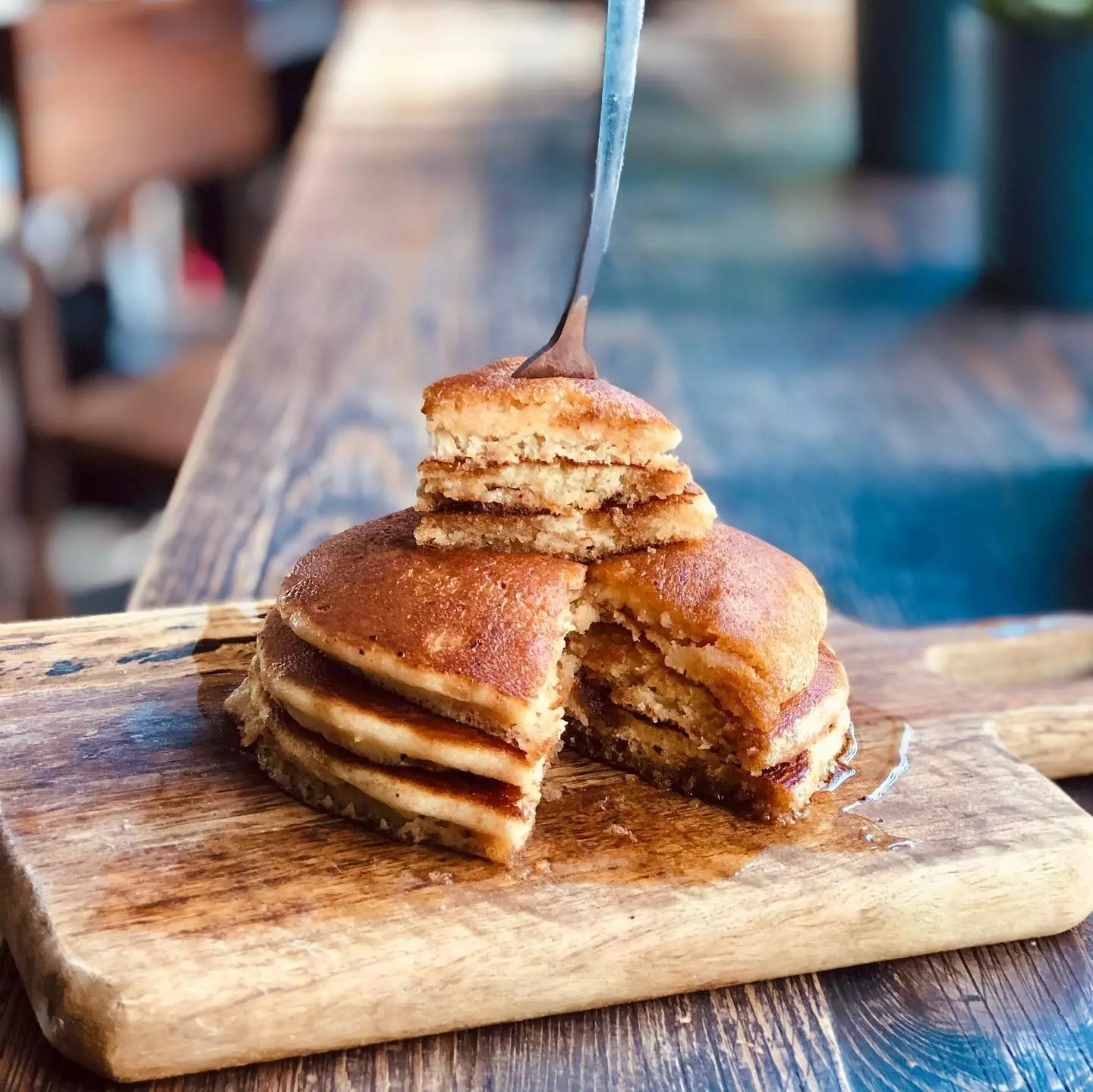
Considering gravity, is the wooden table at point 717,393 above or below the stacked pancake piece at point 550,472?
below

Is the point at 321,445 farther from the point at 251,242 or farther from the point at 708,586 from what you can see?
the point at 251,242

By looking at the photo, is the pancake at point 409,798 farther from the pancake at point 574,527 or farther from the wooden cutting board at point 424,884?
the pancake at point 574,527

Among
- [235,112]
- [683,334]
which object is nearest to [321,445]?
[683,334]

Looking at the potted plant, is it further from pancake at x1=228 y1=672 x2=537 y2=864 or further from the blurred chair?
pancake at x1=228 y1=672 x2=537 y2=864

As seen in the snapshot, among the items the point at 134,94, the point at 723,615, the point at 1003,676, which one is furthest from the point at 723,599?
the point at 134,94

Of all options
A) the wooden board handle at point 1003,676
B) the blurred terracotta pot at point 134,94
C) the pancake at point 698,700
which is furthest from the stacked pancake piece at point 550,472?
the blurred terracotta pot at point 134,94

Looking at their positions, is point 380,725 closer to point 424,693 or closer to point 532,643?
point 424,693
